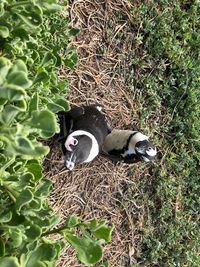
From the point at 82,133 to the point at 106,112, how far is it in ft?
1.66

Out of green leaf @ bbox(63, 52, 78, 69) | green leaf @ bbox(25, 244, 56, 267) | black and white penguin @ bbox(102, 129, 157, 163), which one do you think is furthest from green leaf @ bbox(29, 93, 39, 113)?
black and white penguin @ bbox(102, 129, 157, 163)

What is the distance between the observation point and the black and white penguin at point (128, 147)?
2.31 meters

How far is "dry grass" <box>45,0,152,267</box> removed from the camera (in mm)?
2455

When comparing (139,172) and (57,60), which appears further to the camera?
(139,172)

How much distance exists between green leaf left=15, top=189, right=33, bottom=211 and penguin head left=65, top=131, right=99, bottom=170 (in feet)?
3.77

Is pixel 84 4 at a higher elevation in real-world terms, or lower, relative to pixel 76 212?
higher

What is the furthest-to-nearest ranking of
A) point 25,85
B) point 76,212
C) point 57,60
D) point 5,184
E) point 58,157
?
point 76,212 → point 58,157 → point 57,60 → point 5,184 → point 25,85

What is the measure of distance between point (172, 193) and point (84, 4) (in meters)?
1.12

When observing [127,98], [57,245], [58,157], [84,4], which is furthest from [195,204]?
[57,245]

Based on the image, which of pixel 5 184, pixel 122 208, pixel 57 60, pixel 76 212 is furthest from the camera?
pixel 122 208

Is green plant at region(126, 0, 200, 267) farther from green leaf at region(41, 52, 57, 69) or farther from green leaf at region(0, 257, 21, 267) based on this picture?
green leaf at region(0, 257, 21, 267)

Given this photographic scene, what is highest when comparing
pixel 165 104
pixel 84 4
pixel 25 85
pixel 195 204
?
pixel 25 85

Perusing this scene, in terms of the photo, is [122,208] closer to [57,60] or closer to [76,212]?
[76,212]

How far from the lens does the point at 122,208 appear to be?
269 cm
